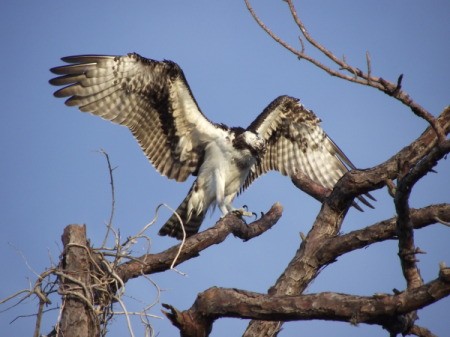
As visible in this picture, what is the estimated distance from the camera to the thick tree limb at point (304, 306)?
12.1 ft

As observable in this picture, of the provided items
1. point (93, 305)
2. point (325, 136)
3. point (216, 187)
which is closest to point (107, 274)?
point (93, 305)

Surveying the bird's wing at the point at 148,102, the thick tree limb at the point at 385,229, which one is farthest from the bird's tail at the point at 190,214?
the thick tree limb at the point at 385,229

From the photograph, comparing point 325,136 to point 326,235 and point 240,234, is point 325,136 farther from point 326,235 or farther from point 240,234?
point 326,235

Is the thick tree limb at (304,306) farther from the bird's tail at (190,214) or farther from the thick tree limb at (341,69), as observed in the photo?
the bird's tail at (190,214)

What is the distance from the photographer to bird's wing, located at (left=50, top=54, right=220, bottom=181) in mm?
8031

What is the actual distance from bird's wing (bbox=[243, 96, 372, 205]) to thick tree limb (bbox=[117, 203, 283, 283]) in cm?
194

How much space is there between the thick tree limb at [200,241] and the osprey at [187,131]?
1.03 metres

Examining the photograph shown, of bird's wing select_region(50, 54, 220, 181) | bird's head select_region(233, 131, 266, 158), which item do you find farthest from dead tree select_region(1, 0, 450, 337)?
bird's wing select_region(50, 54, 220, 181)

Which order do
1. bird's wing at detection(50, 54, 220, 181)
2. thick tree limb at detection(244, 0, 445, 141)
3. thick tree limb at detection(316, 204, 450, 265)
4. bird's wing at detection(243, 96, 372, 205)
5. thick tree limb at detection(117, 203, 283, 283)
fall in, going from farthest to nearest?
bird's wing at detection(243, 96, 372, 205) → bird's wing at detection(50, 54, 220, 181) → thick tree limb at detection(117, 203, 283, 283) → thick tree limb at detection(316, 204, 450, 265) → thick tree limb at detection(244, 0, 445, 141)

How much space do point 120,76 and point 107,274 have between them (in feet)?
11.9

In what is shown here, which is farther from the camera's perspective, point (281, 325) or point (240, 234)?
point (240, 234)

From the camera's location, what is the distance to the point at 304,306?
4.06m

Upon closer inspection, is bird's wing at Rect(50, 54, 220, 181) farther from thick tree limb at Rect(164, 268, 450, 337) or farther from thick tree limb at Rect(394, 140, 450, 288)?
thick tree limb at Rect(394, 140, 450, 288)

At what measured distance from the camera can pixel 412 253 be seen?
4230 mm
